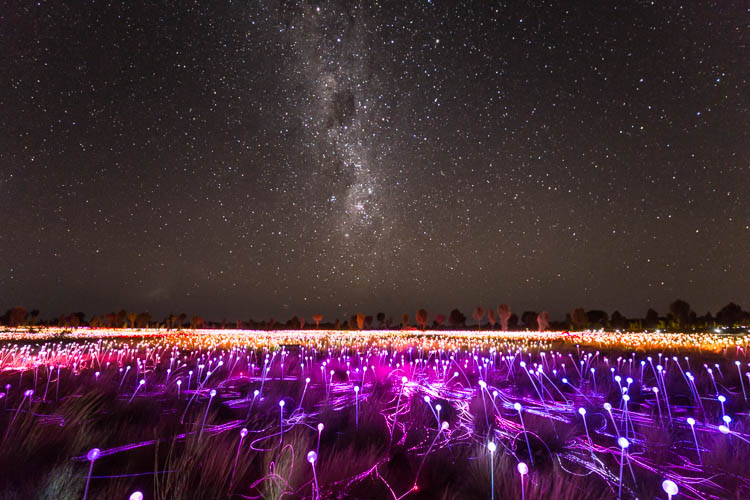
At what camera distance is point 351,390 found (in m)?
6.38

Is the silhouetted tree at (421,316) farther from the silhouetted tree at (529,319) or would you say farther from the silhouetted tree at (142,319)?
the silhouetted tree at (142,319)

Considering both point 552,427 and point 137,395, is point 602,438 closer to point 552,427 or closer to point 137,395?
point 552,427

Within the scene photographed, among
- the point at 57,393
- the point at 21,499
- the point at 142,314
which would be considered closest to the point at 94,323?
the point at 142,314

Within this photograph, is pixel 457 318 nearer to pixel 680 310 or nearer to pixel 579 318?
pixel 579 318

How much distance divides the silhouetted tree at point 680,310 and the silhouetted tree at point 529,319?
24.4 meters

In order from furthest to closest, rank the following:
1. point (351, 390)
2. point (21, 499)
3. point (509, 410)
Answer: point (351, 390), point (509, 410), point (21, 499)

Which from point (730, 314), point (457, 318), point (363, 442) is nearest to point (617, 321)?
point (730, 314)

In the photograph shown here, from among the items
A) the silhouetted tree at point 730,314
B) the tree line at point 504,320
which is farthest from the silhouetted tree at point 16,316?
the silhouetted tree at point 730,314

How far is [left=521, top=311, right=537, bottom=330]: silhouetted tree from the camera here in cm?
5750

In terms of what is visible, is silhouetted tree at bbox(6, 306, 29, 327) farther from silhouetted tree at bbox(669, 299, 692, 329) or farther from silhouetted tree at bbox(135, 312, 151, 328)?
silhouetted tree at bbox(669, 299, 692, 329)

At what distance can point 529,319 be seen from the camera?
61.1 metres

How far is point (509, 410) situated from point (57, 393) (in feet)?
19.7

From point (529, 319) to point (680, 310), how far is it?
29.7 meters

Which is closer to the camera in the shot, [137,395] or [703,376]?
[137,395]
